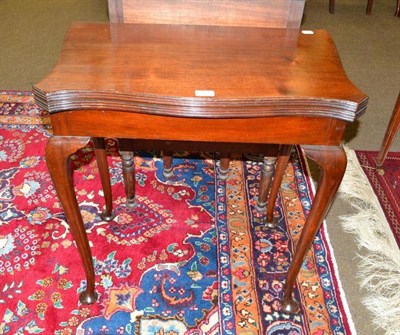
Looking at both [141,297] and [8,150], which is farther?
[8,150]

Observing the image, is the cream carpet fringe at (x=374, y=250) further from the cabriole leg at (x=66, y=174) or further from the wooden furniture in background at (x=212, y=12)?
the cabriole leg at (x=66, y=174)

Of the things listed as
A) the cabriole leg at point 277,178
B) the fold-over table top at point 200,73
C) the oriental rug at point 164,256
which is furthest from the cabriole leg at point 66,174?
the cabriole leg at point 277,178

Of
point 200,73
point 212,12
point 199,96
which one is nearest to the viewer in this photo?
point 199,96

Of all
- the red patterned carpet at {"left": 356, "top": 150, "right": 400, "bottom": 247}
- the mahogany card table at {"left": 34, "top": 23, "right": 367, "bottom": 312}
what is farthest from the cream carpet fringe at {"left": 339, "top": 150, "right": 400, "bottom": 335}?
the mahogany card table at {"left": 34, "top": 23, "right": 367, "bottom": 312}

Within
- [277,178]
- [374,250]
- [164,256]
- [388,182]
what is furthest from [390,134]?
[164,256]

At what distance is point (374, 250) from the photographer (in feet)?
5.62

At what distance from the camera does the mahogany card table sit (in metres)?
0.99

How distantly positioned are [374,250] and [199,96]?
3.65ft

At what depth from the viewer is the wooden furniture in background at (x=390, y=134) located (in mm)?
1915

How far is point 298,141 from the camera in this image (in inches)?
42.1

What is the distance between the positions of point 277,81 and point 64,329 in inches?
40.2

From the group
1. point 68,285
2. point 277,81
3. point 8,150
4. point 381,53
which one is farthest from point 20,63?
point 381,53

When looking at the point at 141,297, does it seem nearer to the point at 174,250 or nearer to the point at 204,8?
the point at 174,250

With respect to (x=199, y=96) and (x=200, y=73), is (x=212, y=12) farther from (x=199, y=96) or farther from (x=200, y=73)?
(x=199, y=96)
